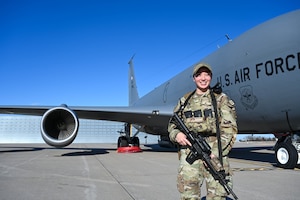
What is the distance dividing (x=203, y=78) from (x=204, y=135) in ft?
1.67

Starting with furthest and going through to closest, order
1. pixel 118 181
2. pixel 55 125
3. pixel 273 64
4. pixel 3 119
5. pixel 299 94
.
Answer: pixel 3 119
pixel 55 125
pixel 273 64
pixel 299 94
pixel 118 181

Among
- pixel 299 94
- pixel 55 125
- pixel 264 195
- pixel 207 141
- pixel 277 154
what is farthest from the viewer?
pixel 55 125

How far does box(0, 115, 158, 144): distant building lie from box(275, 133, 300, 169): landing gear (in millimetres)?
30087

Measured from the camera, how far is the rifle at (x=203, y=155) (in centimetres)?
203

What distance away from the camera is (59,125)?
941cm

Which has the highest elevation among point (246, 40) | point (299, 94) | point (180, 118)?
point (246, 40)

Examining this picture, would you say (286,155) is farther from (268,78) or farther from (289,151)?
(268,78)

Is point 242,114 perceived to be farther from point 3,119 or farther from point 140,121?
point 3,119

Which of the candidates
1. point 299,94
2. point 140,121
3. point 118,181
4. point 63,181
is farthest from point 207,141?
point 140,121

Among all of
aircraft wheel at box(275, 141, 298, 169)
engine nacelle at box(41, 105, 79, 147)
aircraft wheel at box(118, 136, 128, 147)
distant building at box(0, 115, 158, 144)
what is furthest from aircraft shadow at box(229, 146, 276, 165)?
distant building at box(0, 115, 158, 144)

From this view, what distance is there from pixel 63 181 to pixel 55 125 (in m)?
5.13

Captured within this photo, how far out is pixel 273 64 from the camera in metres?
5.87

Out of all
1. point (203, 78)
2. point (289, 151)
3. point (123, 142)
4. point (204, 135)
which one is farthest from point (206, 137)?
point (123, 142)

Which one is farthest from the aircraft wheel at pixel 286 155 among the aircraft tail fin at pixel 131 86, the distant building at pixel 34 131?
the distant building at pixel 34 131
